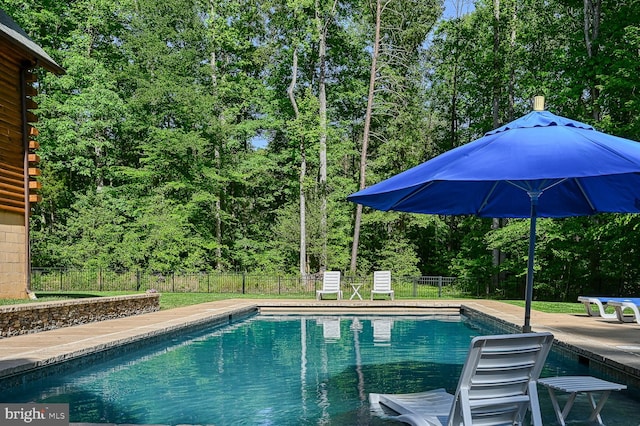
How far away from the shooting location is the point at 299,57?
2817 centimetres

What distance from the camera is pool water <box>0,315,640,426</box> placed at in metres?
5.45

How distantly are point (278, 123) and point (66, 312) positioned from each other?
704 inches

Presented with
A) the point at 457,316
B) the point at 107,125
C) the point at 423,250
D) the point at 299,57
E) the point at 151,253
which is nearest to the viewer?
the point at 457,316

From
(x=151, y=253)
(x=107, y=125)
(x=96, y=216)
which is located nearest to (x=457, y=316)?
(x=151, y=253)

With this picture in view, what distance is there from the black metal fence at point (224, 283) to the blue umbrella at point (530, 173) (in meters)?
14.4

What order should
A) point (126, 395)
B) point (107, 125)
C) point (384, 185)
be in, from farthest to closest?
1. point (107, 125)
2. point (126, 395)
3. point (384, 185)

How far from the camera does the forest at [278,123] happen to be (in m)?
23.1

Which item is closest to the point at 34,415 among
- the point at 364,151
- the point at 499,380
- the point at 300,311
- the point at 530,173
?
the point at 499,380

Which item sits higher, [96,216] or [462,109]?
[462,109]

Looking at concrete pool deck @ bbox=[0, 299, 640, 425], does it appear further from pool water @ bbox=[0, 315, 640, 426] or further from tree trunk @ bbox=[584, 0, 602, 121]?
tree trunk @ bbox=[584, 0, 602, 121]

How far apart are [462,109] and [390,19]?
6.02m

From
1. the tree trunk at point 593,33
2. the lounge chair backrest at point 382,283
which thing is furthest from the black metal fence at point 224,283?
the tree trunk at point 593,33

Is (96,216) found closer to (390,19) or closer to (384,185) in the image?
(390,19)

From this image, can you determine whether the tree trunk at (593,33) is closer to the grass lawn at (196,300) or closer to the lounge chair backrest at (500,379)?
the grass lawn at (196,300)
